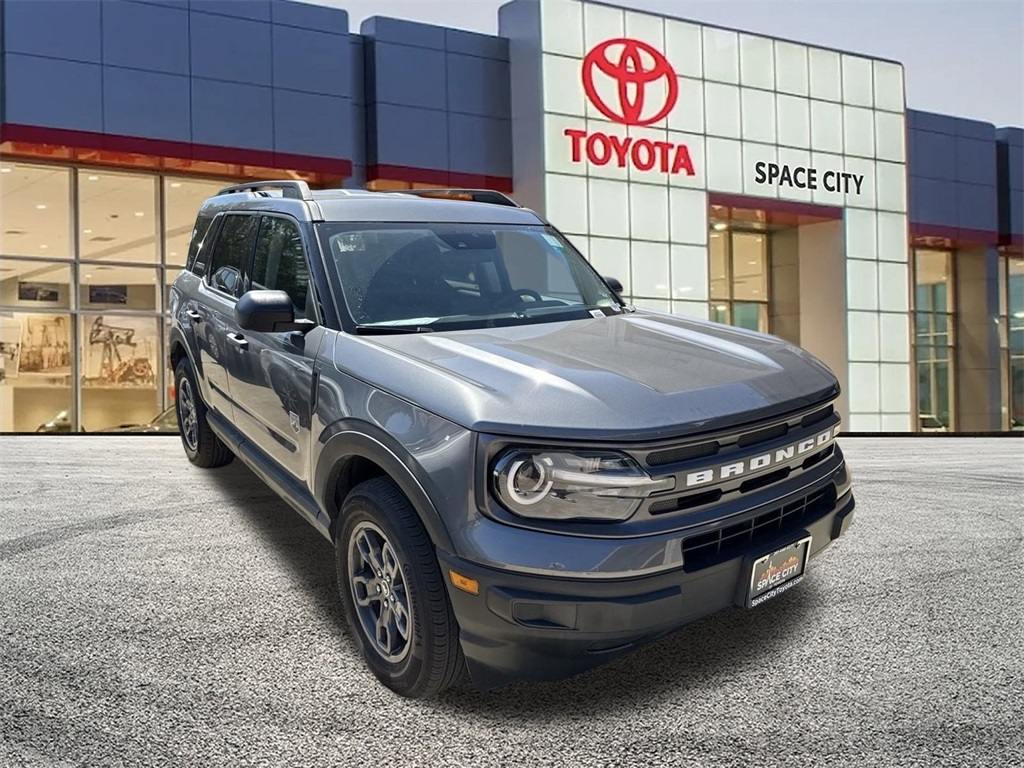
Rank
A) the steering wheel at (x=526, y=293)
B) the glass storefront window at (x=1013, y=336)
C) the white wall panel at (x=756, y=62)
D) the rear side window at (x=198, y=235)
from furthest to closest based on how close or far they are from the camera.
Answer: the glass storefront window at (x=1013, y=336) < the white wall panel at (x=756, y=62) < the rear side window at (x=198, y=235) < the steering wheel at (x=526, y=293)

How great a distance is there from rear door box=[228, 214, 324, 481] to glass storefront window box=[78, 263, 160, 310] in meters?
14.5

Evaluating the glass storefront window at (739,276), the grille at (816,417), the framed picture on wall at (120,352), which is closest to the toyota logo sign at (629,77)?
the glass storefront window at (739,276)

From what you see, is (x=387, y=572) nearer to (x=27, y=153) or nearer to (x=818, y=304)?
(x=27, y=153)

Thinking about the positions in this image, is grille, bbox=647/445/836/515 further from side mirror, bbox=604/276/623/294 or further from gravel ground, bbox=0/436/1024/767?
side mirror, bbox=604/276/623/294

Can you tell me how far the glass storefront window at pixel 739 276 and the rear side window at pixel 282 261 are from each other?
23466 millimetres

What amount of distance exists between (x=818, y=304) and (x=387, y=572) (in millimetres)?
24678

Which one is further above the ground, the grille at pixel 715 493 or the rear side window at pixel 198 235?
the rear side window at pixel 198 235

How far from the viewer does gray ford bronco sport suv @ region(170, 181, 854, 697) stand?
298cm

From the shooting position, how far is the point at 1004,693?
3.41 metres

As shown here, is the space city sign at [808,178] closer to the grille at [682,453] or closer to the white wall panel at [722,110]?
the white wall panel at [722,110]

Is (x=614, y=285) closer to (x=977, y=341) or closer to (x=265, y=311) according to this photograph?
(x=265, y=311)

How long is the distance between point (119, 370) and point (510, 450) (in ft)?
56.1

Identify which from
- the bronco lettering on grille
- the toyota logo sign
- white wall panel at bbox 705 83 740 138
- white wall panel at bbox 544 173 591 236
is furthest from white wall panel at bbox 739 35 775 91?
the bronco lettering on grille

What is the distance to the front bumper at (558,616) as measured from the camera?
292 cm
